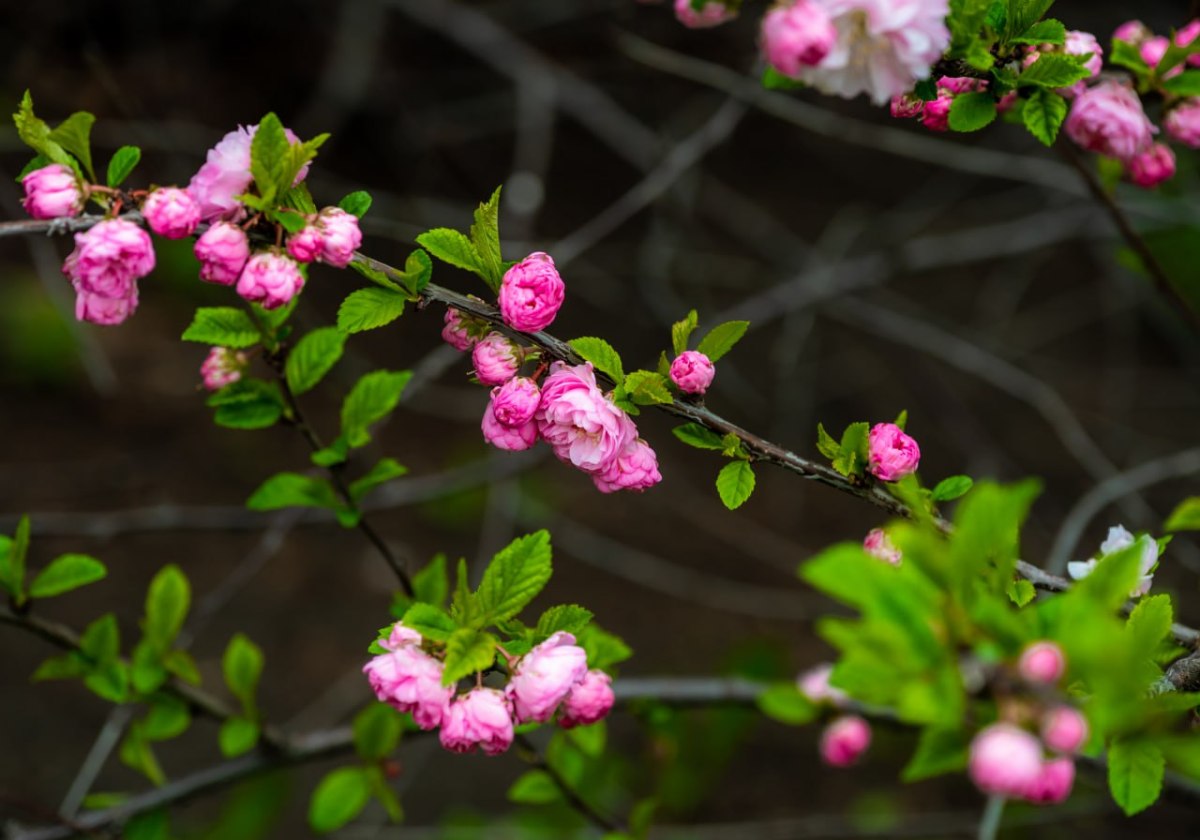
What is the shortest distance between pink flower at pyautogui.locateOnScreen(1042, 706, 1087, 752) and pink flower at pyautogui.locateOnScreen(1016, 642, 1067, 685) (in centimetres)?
1

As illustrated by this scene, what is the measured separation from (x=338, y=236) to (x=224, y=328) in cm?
23

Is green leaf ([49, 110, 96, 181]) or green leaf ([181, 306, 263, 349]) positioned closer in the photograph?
green leaf ([49, 110, 96, 181])

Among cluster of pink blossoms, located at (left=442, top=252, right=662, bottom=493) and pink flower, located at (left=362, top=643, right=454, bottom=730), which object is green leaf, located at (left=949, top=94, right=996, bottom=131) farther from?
pink flower, located at (left=362, top=643, right=454, bottom=730)

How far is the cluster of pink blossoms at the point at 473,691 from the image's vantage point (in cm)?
70

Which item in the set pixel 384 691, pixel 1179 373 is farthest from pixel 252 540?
pixel 1179 373

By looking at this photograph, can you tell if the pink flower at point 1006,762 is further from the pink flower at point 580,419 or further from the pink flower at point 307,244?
the pink flower at point 307,244

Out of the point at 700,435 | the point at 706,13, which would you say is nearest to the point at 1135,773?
the point at 700,435

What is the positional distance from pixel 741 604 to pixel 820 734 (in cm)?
38

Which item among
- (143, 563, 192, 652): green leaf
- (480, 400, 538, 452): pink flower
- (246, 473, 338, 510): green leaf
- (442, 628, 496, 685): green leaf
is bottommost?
(143, 563, 192, 652): green leaf

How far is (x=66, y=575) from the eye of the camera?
3.23ft

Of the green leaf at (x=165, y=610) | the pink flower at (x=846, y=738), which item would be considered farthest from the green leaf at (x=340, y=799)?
the pink flower at (x=846, y=738)

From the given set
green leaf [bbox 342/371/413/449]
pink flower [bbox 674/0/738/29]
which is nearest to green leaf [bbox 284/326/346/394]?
green leaf [bbox 342/371/413/449]

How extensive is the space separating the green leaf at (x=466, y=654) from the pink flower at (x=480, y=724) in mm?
19

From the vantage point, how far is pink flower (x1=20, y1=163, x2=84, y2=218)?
2.24 ft
